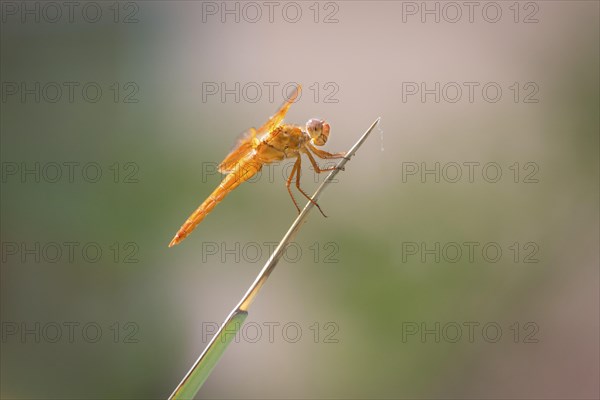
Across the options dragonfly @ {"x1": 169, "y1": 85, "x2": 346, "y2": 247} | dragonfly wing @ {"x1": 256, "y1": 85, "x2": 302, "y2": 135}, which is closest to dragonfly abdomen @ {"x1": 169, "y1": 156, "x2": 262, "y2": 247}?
dragonfly @ {"x1": 169, "y1": 85, "x2": 346, "y2": 247}

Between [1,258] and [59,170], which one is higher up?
[59,170]

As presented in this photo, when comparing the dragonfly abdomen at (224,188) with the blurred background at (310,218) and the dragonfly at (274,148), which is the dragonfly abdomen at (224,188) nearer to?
the dragonfly at (274,148)

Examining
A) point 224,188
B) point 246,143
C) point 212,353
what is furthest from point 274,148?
point 212,353

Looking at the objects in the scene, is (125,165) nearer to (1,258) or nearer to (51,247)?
(51,247)

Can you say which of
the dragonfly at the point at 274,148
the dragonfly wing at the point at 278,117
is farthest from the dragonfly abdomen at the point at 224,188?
the dragonfly wing at the point at 278,117

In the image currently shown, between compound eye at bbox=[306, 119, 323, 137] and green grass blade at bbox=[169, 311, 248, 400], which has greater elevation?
compound eye at bbox=[306, 119, 323, 137]

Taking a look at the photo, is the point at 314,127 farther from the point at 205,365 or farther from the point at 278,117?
the point at 205,365

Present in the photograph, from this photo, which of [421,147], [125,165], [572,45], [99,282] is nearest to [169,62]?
[125,165]

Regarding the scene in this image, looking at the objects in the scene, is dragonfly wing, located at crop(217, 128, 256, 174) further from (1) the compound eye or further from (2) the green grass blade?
(2) the green grass blade
